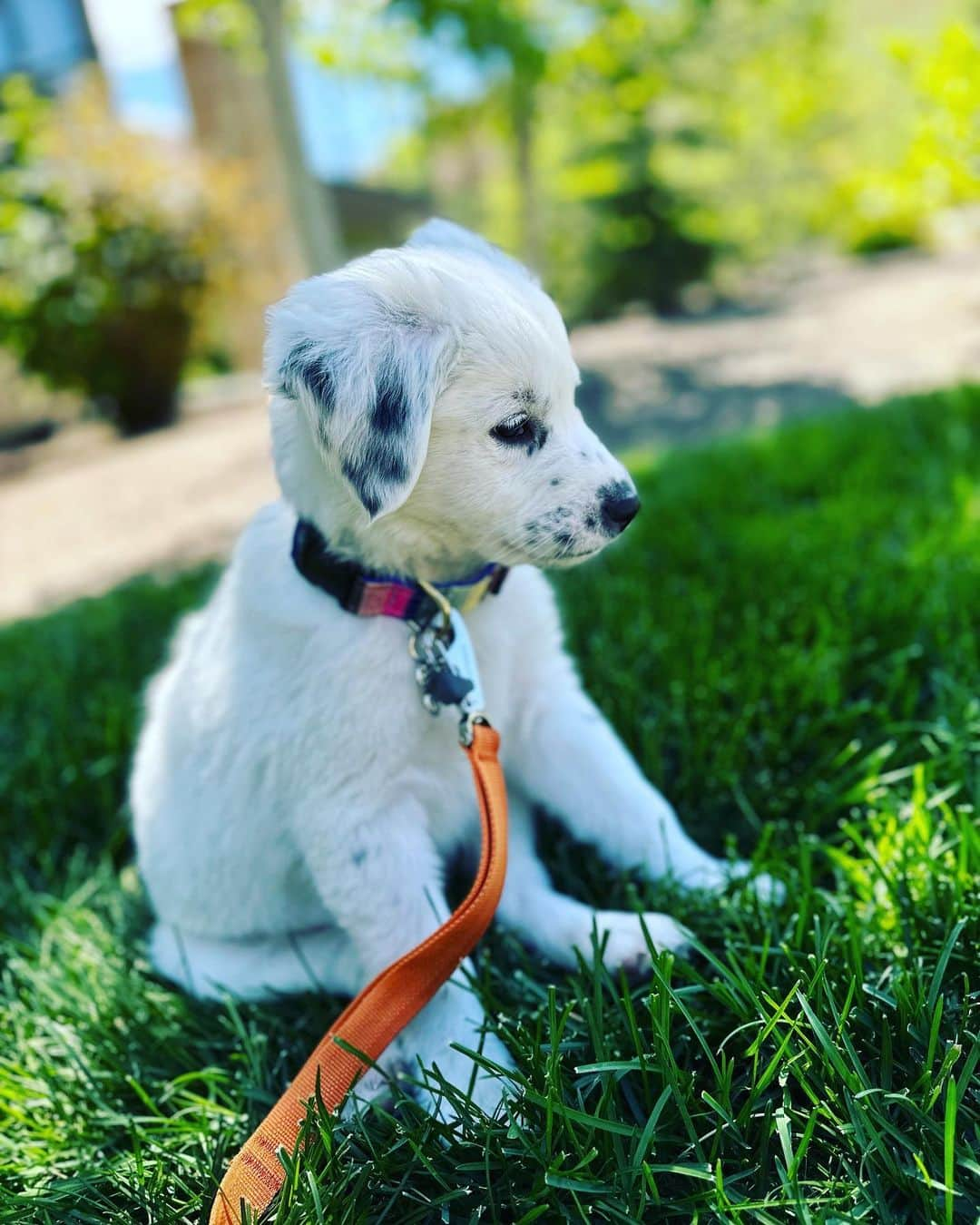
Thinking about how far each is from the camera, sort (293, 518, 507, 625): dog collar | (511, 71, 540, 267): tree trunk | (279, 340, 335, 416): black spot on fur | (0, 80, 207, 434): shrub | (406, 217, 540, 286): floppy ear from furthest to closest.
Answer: (0, 80, 207, 434): shrub
(511, 71, 540, 267): tree trunk
(406, 217, 540, 286): floppy ear
(293, 518, 507, 625): dog collar
(279, 340, 335, 416): black spot on fur

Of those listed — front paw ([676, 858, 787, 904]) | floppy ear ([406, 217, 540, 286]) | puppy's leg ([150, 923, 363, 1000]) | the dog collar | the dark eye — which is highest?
floppy ear ([406, 217, 540, 286])

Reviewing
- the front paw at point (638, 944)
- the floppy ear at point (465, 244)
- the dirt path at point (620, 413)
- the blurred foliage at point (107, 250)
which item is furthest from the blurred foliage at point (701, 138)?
the front paw at point (638, 944)

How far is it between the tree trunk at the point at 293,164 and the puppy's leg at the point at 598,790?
435 cm

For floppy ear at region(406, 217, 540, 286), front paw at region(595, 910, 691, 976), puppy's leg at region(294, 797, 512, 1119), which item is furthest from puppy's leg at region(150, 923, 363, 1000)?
floppy ear at region(406, 217, 540, 286)

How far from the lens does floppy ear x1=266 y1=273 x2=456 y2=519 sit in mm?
1497

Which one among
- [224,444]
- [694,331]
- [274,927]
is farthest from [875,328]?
[274,927]

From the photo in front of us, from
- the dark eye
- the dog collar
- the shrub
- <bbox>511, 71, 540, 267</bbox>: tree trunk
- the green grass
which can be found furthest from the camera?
the shrub

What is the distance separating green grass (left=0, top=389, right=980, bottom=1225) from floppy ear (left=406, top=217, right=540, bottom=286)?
1.12 m

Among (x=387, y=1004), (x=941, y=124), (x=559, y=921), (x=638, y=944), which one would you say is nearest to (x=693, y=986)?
(x=638, y=944)

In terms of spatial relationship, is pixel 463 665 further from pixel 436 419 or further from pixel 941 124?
pixel 941 124

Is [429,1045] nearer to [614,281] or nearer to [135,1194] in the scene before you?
[135,1194]

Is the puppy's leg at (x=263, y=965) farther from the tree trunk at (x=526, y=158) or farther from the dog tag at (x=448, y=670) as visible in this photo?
the tree trunk at (x=526, y=158)

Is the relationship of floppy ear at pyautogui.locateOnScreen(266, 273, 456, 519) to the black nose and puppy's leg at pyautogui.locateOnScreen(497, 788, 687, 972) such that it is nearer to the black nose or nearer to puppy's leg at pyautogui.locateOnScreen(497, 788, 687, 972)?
the black nose

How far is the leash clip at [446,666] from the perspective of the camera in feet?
5.59
